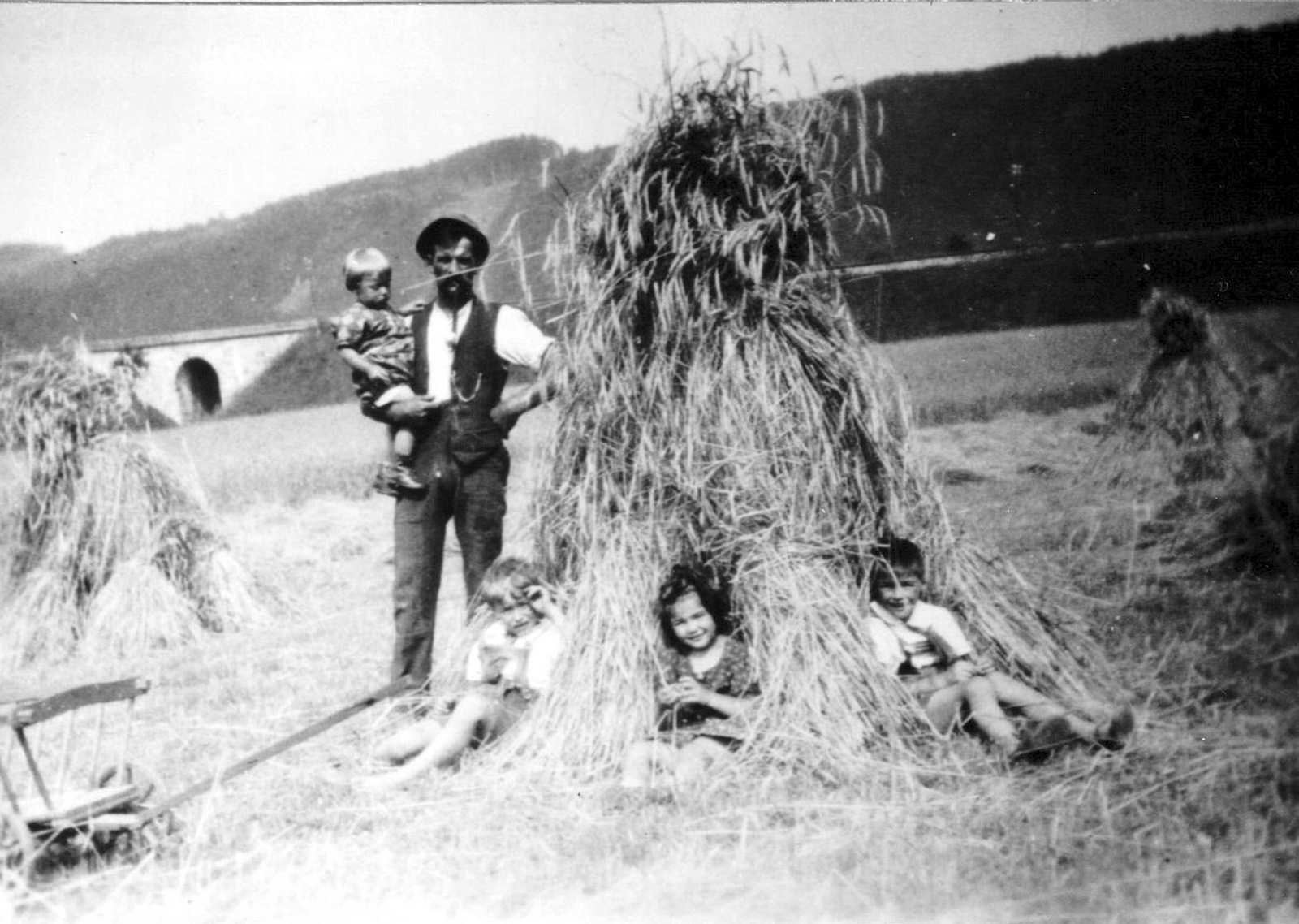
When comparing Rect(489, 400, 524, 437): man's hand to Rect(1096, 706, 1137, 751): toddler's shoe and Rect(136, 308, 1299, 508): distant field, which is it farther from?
Rect(136, 308, 1299, 508): distant field

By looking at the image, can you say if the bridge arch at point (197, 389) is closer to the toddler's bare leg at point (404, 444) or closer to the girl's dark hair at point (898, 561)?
the toddler's bare leg at point (404, 444)

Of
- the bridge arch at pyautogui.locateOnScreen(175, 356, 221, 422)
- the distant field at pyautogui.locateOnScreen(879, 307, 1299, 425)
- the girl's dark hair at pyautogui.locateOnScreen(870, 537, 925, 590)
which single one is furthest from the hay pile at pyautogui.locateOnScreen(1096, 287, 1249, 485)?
the bridge arch at pyautogui.locateOnScreen(175, 356, 221, 422)

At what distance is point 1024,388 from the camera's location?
453 inches

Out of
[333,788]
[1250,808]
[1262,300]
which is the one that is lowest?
[1250,808]

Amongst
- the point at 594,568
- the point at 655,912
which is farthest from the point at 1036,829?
the point at 594,568

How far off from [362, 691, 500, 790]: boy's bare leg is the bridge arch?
26289 mm

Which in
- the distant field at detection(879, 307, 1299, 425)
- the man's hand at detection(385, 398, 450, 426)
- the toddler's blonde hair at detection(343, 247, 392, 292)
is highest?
the toddler's blonde hair at detection(343, 247, 392, 292)

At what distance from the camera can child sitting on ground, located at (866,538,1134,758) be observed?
336 centimetres

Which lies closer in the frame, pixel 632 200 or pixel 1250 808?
pixel 1250 808

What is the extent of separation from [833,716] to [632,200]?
84.3 inches

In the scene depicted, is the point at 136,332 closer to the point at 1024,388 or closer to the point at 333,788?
the point at 1024,388

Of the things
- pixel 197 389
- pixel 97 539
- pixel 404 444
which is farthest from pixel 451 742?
pixel 197 389

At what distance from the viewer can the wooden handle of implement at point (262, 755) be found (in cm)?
313

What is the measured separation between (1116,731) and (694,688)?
4.74 feet
